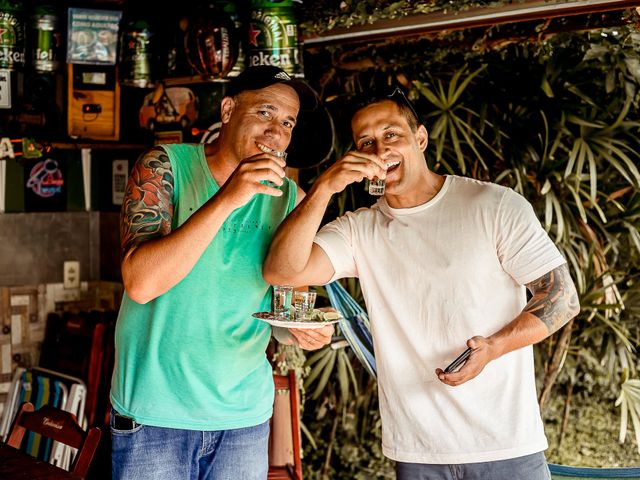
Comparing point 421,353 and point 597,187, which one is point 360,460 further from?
point 421,353

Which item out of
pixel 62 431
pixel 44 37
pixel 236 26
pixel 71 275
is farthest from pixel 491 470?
pixel 71 275

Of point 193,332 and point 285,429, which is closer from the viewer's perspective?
point 193,332

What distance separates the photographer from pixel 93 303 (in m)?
4.52

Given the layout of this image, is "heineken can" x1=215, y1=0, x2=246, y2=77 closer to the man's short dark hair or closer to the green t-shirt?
the man's short dark hair

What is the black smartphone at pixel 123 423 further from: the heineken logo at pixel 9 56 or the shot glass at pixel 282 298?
the heineken logo at pixel 9 56

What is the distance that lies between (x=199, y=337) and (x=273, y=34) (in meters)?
1.72

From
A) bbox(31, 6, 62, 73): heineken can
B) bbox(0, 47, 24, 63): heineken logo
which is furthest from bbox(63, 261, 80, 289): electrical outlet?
bbox(0, 47, 24, 63): heineken logo

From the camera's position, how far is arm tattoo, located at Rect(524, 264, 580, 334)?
205cm

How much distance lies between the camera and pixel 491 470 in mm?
2039

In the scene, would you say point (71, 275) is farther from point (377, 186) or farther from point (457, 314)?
point (457, 314)

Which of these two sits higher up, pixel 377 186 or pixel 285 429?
pixel 377 186

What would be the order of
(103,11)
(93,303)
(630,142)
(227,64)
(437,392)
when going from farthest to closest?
(93,303), (630,142), (103,11), (227,64), (437,392)

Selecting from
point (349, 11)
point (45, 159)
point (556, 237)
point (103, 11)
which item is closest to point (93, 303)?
point (45, 159)

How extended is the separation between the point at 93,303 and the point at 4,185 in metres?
0.82
